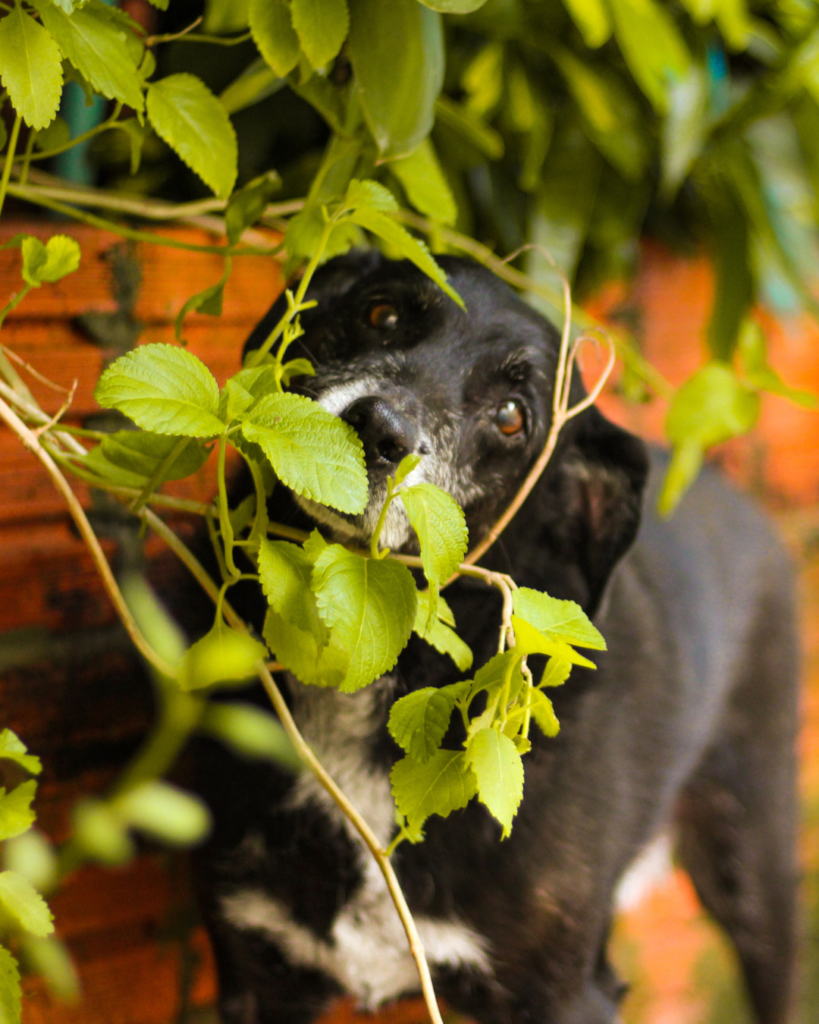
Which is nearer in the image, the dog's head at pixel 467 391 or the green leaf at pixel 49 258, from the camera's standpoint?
the green leaf at pixel 49 258

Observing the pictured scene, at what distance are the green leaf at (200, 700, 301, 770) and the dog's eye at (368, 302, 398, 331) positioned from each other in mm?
446

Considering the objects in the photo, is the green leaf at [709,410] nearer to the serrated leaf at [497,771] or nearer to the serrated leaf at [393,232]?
the serrated leaf at [393,232]

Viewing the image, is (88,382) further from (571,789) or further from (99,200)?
(571,789)

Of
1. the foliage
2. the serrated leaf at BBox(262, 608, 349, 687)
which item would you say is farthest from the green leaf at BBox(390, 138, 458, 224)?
the serrated leaf at BBox(262, 608, 349, 687)

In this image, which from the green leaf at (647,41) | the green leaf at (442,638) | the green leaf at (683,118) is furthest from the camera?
the green leaf at (683,118)

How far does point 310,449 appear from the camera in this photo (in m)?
0.58

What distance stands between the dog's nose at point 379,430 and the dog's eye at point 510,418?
23cm

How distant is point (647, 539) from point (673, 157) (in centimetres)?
64

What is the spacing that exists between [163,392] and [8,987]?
15.4 inches

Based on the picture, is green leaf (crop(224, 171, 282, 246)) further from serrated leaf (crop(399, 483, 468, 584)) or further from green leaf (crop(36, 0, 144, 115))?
serrated leaf (crop(399, 483, 468, 584))

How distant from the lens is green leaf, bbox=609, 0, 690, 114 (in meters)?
1.32

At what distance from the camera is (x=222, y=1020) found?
1179mm

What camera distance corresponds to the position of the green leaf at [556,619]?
0.59 metres

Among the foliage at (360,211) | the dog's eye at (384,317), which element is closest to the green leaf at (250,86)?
the foliage at (360,211)
